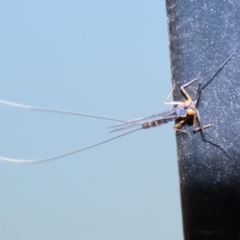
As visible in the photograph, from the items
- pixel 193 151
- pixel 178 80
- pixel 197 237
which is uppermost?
pixel 178 80

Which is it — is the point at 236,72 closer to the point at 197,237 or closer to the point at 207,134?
the point at 207,134

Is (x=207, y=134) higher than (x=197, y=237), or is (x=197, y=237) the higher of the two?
(x=207, y=134)

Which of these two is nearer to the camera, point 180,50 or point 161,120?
point 180,50

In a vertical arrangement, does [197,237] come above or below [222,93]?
below

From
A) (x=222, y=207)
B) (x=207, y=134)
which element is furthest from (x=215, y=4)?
(x=222, y=207)

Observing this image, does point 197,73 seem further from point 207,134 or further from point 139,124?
point 139,124

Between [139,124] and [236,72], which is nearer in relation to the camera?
[236,72]
